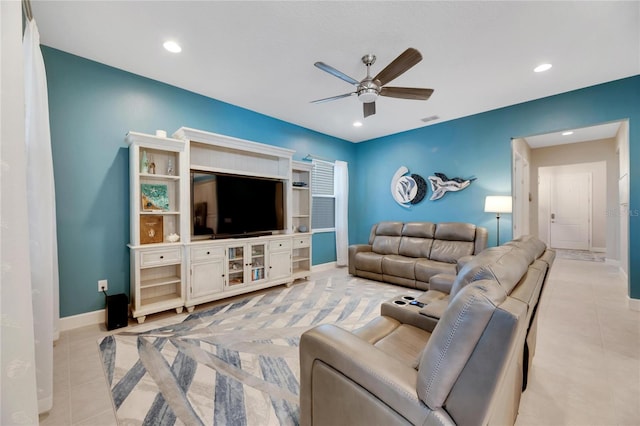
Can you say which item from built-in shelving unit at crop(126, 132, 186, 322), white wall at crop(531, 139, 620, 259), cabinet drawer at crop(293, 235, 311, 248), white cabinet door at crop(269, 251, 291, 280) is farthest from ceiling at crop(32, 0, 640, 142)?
white wall at crop(531, 139, 620, 259)

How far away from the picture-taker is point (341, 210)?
543 cm

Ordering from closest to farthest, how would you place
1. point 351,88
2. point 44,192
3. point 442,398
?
point 442,398, point 44,192, point 351,88

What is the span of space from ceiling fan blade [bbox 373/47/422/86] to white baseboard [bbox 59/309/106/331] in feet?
12.3

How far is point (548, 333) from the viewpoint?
8.41 feet

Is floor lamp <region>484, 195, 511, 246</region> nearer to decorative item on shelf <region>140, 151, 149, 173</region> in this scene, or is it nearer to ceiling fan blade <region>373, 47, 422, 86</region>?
ceiling fan blade <region>373, 47, 422, 86</region>

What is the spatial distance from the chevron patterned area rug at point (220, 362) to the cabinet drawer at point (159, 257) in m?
0.63

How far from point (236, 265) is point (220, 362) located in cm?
162

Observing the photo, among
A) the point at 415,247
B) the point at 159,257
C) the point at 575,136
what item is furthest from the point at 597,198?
the point at 159,257

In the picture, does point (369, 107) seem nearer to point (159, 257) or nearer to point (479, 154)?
point (479, 154)

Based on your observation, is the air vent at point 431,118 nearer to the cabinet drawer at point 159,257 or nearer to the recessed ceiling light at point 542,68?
the recessed ceiling light at point 542,68

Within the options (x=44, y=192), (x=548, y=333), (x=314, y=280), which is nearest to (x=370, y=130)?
(x=314, y=280)

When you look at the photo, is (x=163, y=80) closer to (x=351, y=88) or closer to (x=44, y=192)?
(x=44, y=192)

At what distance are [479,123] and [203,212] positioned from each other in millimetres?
4444

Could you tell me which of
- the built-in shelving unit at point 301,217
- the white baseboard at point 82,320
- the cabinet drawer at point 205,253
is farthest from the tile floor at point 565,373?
the built-in shelving unit at point 301,217
